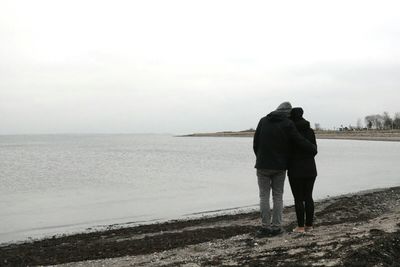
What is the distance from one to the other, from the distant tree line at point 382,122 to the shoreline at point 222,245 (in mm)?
130123

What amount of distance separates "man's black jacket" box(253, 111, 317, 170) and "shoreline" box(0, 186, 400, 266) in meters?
1.39

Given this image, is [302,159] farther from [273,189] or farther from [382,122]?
[382,122]

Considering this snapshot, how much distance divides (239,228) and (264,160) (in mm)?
4301

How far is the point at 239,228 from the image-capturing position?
12.0 m

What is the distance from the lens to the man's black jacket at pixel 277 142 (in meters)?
8.16

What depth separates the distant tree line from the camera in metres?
135

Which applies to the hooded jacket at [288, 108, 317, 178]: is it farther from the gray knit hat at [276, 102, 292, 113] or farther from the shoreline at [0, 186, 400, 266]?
the shoreline at [0, 186, 400, 266]

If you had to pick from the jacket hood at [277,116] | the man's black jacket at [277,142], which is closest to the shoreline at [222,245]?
the man's black jacket at [277,142]

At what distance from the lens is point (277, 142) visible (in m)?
8.19

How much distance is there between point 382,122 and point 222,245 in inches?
5819

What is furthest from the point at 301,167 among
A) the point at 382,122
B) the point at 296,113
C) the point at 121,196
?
the point at 382,122

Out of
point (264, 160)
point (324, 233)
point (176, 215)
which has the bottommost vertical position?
point (176, 215)

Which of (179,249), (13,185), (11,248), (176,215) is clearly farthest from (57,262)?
(13,185)

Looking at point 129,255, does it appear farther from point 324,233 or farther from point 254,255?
point 324,233
